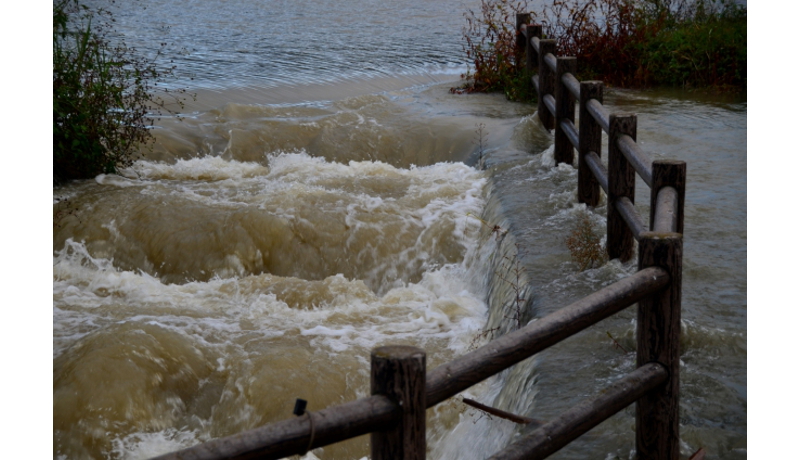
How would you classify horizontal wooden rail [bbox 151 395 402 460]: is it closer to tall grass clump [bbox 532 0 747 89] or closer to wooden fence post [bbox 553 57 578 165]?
wooden fence post [bbox 553 57 578 165]

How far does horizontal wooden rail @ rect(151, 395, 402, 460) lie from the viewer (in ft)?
6.48

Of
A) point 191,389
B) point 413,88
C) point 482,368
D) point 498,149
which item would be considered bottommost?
point 191,389

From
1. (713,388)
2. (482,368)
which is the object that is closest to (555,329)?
(482,368)

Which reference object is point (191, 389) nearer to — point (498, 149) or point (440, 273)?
point (440, 273)

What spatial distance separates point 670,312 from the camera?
3.02 m

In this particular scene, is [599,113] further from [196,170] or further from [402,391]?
[196,170]

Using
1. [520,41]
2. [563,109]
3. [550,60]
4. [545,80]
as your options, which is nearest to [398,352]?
[563,109]

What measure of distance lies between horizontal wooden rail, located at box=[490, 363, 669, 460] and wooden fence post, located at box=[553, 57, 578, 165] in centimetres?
474

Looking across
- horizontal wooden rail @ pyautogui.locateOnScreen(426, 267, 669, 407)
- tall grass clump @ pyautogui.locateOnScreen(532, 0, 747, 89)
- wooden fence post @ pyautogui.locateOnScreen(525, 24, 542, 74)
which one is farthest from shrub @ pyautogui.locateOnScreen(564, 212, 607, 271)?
tall grass clump @ pyautogui.locateOnScreen(532, 0, 747, 89)

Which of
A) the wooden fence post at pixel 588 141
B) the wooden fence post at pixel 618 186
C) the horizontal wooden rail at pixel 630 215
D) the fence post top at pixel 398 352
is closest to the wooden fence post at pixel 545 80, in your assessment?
the wooden fence post at pixel 588 141

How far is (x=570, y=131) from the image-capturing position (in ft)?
23.6

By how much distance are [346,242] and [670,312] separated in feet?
14.8

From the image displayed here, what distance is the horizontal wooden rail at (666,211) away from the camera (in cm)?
343

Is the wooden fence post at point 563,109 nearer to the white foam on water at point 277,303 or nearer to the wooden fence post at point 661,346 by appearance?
the white foam on water at point 277,303
